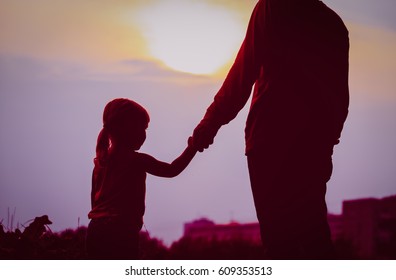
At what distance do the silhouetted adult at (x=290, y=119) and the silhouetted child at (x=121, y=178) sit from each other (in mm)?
366

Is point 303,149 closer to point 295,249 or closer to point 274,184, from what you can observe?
point 274,184

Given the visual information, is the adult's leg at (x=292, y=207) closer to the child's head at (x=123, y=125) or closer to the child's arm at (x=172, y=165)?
the child's arm at (x=172, y=165)

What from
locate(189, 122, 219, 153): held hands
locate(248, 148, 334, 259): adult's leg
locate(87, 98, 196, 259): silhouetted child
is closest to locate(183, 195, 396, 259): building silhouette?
locate(87, 98, 196, 259): silhouetted child

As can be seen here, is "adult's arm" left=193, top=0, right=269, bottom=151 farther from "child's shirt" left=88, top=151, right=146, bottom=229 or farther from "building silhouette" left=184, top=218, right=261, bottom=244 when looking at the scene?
"building silhouette" left=184, top=218, right=261, bottom=244

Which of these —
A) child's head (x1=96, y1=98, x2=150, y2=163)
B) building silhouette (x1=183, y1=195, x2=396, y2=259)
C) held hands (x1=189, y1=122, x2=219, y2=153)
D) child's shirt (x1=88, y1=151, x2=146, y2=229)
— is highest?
child's head (x1=96, y1=98, x2=150, y2=163)

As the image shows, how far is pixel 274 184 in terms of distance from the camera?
192 cm

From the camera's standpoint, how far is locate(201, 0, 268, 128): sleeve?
1.98 meters

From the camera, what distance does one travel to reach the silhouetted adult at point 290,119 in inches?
75.7

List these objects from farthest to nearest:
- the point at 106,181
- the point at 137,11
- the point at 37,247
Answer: the point at 137,11 < the point at 37,247 < the point at 106,181

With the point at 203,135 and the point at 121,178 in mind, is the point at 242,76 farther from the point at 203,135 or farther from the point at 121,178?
the point at 121,178

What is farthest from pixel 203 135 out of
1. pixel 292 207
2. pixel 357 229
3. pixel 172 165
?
pixel 357 229
